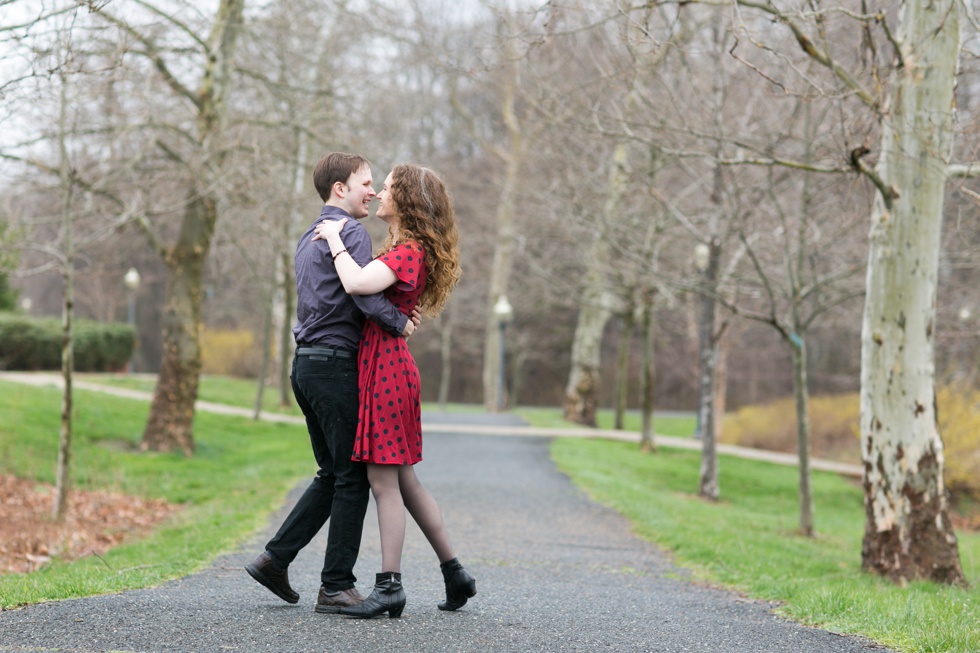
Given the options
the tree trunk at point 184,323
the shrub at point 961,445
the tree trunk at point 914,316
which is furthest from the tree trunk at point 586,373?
the tree trunk at point 914,316

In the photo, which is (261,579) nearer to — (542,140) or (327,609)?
(327,609)

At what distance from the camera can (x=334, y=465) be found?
433 centimetres

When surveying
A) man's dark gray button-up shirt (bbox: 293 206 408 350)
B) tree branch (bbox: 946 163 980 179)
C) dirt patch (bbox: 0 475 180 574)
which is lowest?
dirt patch (bbox: 0 475 180 574)

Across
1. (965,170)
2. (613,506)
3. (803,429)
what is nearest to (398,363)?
(965,170)

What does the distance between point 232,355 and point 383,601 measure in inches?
1412

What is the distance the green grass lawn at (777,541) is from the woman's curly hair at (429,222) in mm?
2571

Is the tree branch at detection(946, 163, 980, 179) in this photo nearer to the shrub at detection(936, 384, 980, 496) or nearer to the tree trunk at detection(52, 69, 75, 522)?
the tree trunk at detection(52, 69, 75, 522)

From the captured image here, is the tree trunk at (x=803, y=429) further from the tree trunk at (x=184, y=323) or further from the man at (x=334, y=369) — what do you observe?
the tree trunk at (x=184, y=323)

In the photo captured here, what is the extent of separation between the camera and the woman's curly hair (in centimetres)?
434

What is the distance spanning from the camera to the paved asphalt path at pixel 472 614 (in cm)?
385

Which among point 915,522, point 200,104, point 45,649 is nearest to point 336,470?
point 45,649

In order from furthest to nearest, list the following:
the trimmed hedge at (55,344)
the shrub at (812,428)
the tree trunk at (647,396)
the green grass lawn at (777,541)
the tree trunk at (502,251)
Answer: the tree trunk at (502,251) < the trimmed hedge at (55,344) < the shrub at (812,428) < the tree trunk at (647,396) < the green grass lawn at (777,541)

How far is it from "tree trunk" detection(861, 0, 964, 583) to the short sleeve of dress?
464 centimetres

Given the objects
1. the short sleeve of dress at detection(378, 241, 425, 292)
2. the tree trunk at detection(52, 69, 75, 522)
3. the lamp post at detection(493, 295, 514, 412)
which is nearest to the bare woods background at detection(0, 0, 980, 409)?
the tree trunk at detection(52, 69, 75, 522)
